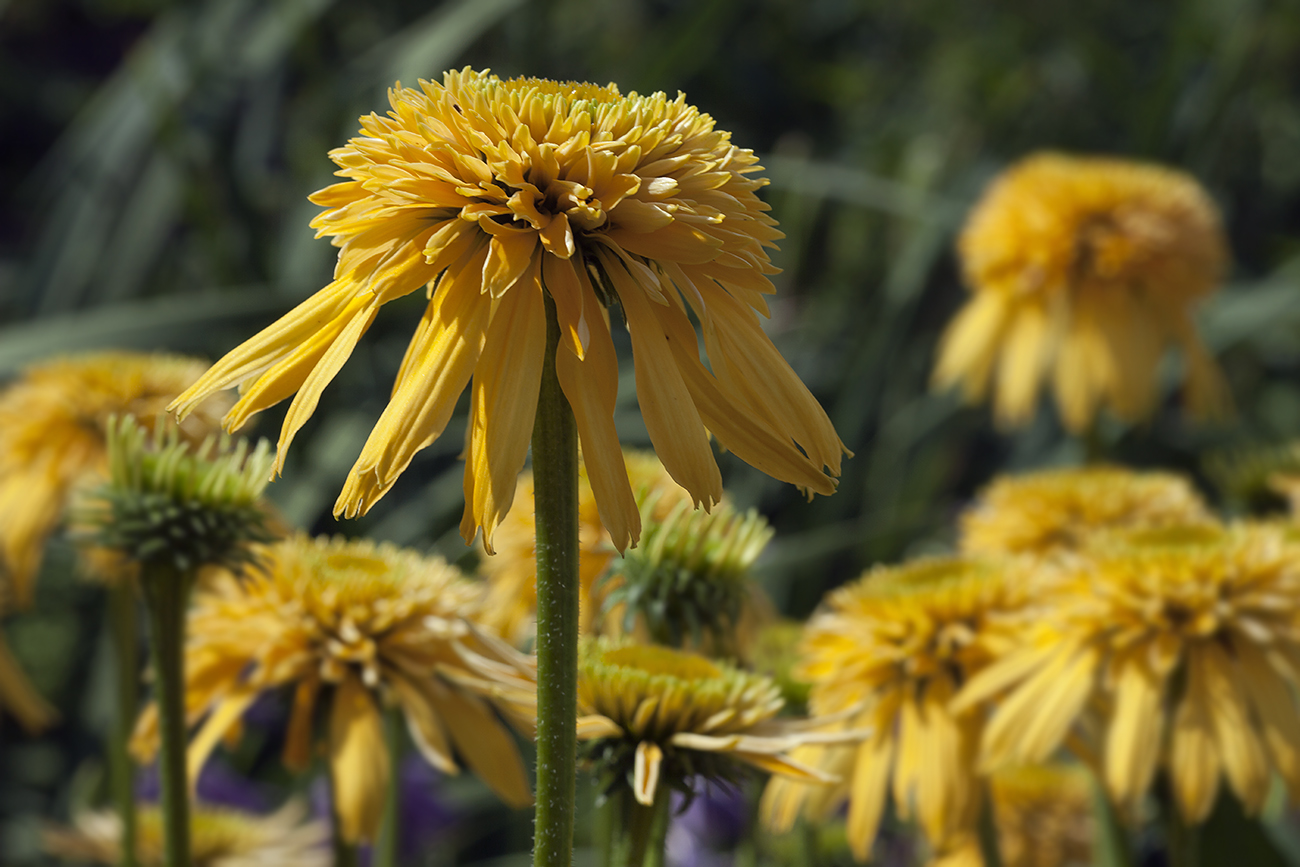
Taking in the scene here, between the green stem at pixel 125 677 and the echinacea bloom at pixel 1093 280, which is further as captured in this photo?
the echinacea bloom at pixel 1093 280

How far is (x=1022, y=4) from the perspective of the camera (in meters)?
3.40

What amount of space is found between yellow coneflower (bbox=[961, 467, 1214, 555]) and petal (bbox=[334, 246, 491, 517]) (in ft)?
2.67

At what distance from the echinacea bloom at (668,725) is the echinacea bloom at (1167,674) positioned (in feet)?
0.83

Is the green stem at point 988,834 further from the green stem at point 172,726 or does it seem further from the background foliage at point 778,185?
the background foliage at point 778,185

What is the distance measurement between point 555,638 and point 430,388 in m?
0.12

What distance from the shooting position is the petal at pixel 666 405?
0.51m

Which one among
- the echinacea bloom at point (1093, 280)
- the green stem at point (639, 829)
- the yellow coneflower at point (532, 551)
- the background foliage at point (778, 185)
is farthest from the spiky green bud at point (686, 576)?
the echinacea bloom at point (1093, 280)

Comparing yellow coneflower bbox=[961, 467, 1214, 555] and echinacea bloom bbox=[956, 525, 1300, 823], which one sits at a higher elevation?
yellow coneflower bbox=[961, 467, 1214, 555]

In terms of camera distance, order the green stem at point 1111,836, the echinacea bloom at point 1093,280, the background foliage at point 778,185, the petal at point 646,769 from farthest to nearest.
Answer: the background foliage at point 778,185 → the echinacea bloom at point 1093,280 → the green stem at point 1111,836 → the petal at point 646,769

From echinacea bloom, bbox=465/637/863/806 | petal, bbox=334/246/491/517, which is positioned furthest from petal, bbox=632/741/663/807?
petal, bbox=334/246/491/517

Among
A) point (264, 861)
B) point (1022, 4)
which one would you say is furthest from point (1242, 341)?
point (264, 861)

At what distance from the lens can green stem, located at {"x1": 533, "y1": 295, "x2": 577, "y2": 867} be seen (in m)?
0.51

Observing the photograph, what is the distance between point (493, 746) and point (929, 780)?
0.32 m

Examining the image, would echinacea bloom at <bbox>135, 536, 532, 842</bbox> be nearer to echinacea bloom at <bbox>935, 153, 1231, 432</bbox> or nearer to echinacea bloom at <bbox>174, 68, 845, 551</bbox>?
echinacea bloom at <bbox>174, 68, 845, 551</bbox>
